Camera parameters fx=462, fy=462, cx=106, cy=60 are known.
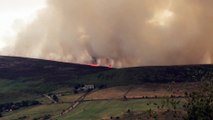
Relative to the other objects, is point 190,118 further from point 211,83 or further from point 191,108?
point 211,83

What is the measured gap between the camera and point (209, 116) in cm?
12888

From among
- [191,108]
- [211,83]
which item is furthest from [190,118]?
[211,83]

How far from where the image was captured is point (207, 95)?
425 ft

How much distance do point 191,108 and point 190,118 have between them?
3.15 m

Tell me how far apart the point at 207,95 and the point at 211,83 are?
12.4 feet

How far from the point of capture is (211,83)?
128 meters

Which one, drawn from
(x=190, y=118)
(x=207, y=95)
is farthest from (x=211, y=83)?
(x=190, y=118)

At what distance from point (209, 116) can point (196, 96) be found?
7202mm

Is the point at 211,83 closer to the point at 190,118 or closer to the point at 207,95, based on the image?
the point at 207,95

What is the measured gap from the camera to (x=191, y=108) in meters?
132

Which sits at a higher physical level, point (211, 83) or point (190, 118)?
point (211, 83)

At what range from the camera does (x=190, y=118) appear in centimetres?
13288

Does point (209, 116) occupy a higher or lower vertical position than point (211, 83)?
lower

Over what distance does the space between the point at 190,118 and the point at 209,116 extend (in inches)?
243
